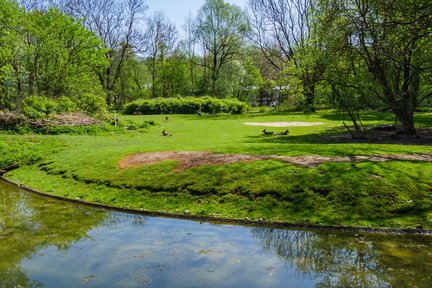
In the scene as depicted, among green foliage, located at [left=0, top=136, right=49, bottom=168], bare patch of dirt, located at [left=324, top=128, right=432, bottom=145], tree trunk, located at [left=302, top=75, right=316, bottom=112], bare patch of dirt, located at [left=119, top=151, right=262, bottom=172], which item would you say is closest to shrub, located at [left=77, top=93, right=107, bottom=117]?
green foliage, located at [left=0, top=136, right=49, bottom=168]

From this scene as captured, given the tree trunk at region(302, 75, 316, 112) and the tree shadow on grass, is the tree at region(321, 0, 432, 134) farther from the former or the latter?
the tree trunk at region(302, 75, 316, 112)

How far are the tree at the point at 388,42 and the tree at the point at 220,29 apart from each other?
45109 millimetres

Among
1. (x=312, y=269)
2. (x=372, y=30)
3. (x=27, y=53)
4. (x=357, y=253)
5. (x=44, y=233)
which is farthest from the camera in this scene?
(x=27, y=53)

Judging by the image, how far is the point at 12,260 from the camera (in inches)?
368

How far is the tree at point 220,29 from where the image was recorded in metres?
70.9

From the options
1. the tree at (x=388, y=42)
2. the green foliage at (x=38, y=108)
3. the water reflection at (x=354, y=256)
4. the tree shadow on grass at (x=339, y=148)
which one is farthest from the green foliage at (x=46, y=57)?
the water reflection at (x=354, y=256)

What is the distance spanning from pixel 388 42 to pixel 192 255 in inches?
683

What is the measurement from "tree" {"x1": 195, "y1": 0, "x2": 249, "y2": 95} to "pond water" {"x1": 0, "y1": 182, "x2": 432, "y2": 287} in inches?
2496

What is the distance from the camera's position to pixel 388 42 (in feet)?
69.1

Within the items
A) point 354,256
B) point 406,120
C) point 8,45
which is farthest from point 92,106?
point 354,256

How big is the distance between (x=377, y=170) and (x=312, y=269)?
7154 millimetres

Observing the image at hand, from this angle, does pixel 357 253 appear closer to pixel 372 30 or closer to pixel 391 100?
pixel 372 30

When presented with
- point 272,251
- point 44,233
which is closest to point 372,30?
point 272,251

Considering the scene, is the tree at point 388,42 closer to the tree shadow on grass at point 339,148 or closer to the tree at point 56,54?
the tree shadow on grass at point 339,148
